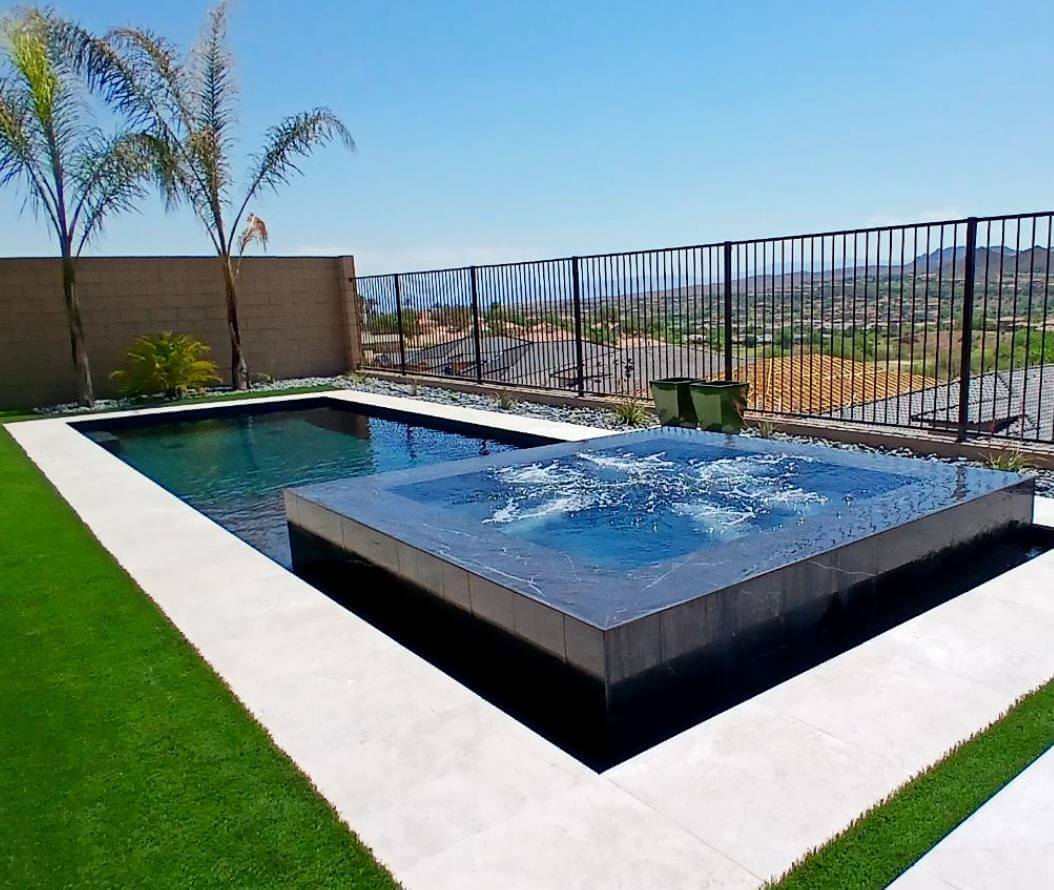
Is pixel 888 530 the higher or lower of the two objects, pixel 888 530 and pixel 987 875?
the higher

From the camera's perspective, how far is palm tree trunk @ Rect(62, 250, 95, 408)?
40.2 feet

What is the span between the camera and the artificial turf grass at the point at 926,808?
197cm

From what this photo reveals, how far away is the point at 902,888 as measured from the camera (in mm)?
1906

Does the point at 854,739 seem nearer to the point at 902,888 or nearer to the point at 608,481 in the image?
the point at 902,888

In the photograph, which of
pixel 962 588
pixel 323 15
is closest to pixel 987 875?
pixel 962 588

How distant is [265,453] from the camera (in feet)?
31.5

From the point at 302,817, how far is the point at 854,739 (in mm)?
1820

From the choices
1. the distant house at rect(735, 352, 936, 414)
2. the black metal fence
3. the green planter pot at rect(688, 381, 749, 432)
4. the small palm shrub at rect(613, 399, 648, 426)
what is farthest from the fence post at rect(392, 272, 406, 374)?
the green planter pot at rect(688, 381, 749, 432)

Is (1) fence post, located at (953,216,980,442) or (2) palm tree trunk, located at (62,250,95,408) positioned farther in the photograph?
(2) palm tree trunk, located at (62,250,95,408)

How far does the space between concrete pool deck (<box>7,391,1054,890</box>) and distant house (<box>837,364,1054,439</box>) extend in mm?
2995

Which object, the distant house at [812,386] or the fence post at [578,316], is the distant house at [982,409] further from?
the fence post at [578,316]

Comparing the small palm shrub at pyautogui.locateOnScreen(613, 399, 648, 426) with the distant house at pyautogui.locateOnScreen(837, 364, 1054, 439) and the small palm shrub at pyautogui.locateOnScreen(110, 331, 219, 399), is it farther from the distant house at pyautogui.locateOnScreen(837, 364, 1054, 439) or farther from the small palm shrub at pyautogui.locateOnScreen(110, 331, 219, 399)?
the small palm shrub at pyautogui.locateOnScreen(110, 331, 219, 399)

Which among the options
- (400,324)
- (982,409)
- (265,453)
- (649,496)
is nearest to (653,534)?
(649,496)

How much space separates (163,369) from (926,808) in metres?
13.7
